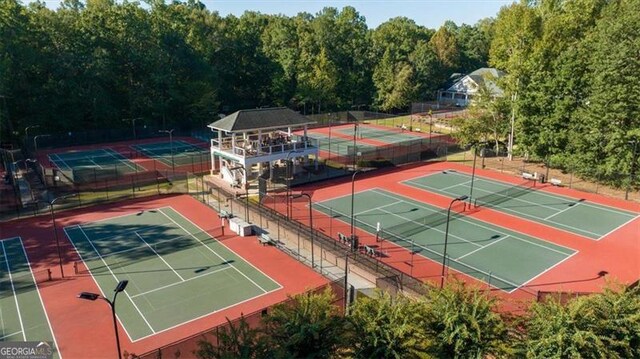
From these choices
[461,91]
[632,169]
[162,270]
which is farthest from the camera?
[461,91]

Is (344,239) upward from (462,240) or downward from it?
upward

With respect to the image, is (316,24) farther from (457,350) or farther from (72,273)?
(457,350)

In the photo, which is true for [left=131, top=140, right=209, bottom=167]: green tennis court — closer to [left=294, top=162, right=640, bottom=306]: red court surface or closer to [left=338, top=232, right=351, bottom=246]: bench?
[left=294, top=162, right=640, bottom=306]: red court surface

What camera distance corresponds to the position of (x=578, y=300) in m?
13.7

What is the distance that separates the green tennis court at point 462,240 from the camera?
24562mm

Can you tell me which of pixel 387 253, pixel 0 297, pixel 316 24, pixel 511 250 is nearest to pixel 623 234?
pixel 511 250

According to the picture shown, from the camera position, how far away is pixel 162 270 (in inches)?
987

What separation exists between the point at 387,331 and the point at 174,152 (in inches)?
1891

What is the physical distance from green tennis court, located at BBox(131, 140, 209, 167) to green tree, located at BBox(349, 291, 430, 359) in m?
37.6

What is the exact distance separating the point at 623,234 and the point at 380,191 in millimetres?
18125

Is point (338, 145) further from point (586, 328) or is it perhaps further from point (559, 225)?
point (586, 328)

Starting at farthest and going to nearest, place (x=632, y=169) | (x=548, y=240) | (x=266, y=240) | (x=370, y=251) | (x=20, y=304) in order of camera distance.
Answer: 1. (x=632, y=169)
2. (x=548, y=240)
3. (x=266, y=240)
4. (x=370, y=251)
5. (x=20, y=304)

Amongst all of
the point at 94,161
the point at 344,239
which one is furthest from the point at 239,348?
the point at 94,161

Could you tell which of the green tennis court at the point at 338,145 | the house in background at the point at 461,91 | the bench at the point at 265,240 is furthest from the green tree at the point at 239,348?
the house in background at the point at 461,91
